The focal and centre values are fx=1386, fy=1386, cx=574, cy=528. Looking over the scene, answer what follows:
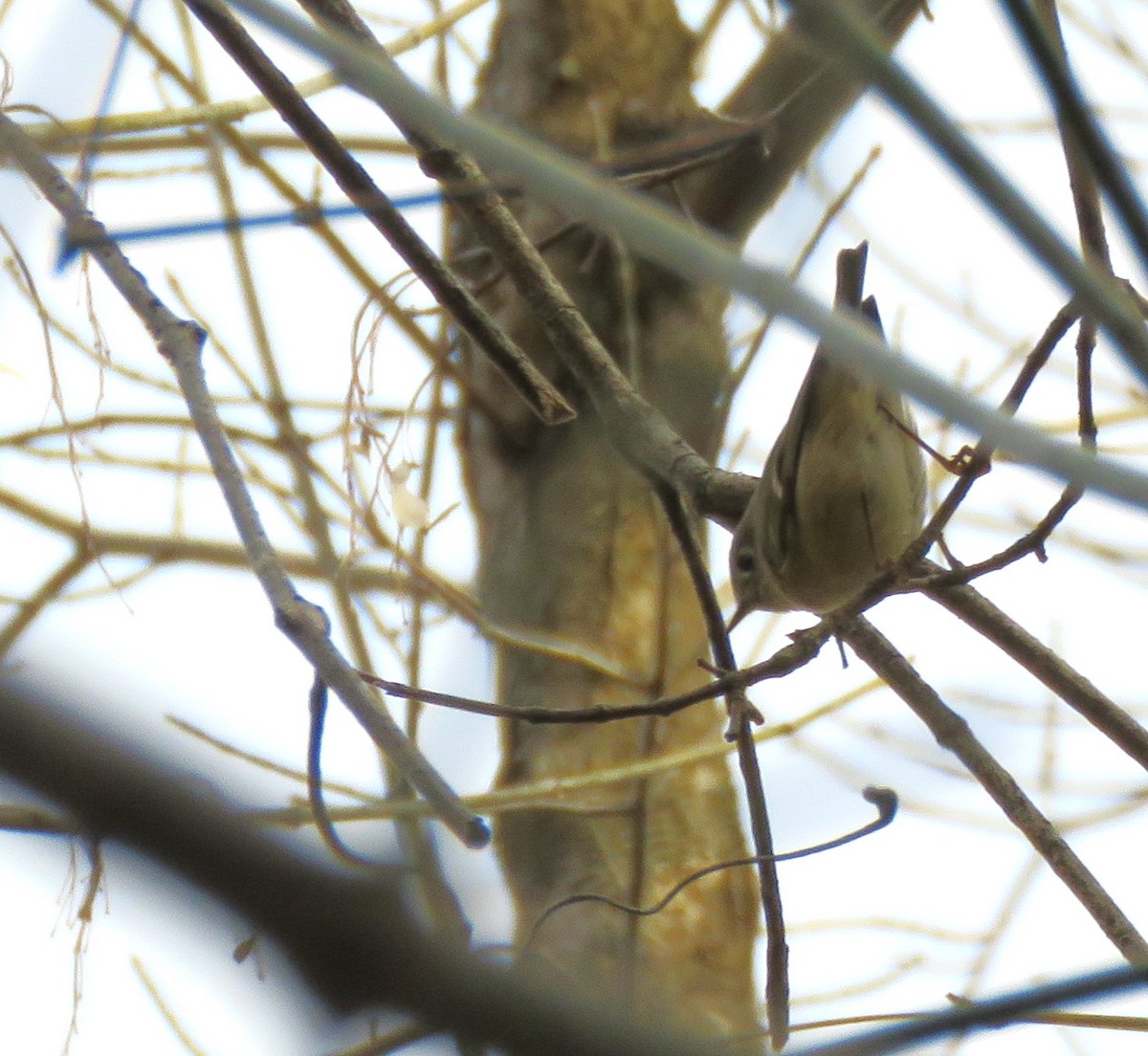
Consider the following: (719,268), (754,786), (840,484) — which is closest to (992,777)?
(754,786)

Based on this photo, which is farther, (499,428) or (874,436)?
(499,428)

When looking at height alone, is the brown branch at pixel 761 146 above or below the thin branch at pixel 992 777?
above

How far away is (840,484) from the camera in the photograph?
239 centimetres

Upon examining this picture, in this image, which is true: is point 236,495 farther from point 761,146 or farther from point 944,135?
point 761,146

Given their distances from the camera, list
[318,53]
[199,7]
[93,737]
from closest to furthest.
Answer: [93,737] → [318,53] → [199,7]

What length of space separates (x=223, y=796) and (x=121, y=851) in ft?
0.11

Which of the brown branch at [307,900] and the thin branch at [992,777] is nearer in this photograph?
the brown branch at [307,900]

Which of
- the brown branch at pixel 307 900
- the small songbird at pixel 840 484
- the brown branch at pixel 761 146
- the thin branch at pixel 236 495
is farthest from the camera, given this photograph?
the brown branch at pixel 761 146

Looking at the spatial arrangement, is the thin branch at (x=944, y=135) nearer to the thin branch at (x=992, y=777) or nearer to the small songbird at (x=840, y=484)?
the thin branch at (x=992, y=777)

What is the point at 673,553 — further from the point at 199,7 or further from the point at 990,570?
the point at 199,7

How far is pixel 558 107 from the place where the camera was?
3631 mm

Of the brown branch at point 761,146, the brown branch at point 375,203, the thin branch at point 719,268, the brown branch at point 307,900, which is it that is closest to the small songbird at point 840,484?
the brown branch at point 375,203

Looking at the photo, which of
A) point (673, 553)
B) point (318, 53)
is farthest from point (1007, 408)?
point (673, 553)

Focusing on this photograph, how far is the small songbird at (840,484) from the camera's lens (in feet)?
7.73
